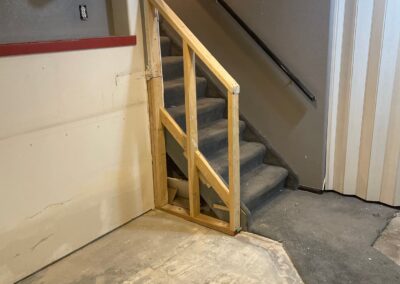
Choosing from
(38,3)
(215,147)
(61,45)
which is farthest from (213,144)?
(38,3)

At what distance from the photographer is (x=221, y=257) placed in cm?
249

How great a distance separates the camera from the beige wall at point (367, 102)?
2.83 meters

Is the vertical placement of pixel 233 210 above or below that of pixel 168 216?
above

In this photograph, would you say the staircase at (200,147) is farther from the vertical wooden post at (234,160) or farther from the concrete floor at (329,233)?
the concrete floor at (329,233)

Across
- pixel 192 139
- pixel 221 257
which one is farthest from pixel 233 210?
pixel 192 139

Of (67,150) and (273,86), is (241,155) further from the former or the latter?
(67,150)

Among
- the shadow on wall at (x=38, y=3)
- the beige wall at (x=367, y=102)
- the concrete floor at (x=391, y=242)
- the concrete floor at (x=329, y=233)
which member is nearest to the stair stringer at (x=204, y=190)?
the concrete floor at (x=329, y=233)

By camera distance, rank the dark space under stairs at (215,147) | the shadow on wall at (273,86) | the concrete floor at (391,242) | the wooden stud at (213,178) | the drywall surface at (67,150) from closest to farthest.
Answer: the drywall surface at (67,150)
the concrete floor at (391,242)
the wooden stud at (213,178)
the dark space under stairs at (215,147)
the shadow on wall at (273,86)

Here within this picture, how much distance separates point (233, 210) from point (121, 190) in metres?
0.87

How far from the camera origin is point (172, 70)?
3.69 meters

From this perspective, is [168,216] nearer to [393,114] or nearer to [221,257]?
[221,257]

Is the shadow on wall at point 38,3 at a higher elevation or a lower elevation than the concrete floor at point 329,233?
higher

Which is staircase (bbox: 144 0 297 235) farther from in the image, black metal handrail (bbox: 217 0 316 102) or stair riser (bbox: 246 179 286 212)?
black metal handrail (bbox: 217 0 316 102)

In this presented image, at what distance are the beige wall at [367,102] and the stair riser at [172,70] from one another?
1.45 m
